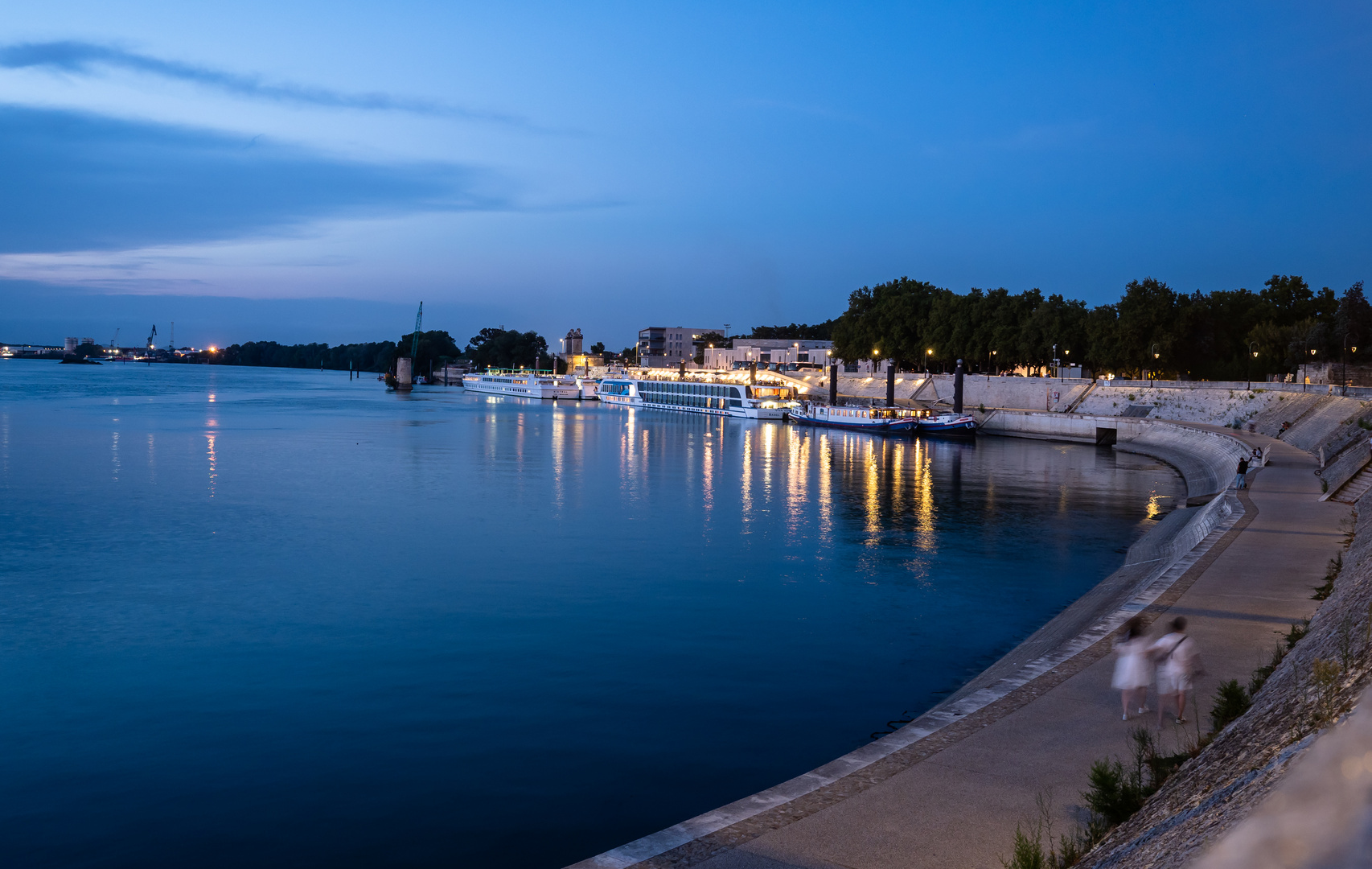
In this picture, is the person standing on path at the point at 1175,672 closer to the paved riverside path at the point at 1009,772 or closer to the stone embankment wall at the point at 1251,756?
the paved riverside path at the point at 1009,772

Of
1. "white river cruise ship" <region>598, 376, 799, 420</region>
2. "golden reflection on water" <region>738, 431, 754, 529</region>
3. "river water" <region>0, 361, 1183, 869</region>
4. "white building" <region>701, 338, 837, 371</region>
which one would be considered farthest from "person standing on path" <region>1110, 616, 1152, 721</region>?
"white building" <region>701, 338, 837, 371</region>

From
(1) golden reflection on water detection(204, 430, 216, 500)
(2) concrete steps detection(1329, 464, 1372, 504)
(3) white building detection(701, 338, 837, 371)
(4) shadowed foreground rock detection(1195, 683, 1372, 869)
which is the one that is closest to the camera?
(4) shadowed foreground rock detection(1195, 683, 1372, 869)

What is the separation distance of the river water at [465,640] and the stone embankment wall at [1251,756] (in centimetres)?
498

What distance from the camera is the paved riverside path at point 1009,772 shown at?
717 cm

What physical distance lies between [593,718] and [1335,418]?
131 ft

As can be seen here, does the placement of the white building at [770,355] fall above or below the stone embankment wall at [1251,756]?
above

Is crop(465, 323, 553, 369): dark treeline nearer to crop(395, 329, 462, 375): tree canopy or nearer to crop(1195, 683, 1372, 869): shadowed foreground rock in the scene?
crop(395, 329, 462, 375): tree canopy

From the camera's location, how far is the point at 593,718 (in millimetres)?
13312

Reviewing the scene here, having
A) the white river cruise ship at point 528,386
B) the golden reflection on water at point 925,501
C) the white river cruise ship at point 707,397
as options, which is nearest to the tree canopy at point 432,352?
the white river cruise ship at point 528,386

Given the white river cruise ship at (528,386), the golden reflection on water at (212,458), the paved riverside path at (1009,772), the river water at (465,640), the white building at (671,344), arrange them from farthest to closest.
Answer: the white building at (671,344), the white river cruise ship at (528,386), the golden reflection on water at (212,458), the river water at (465,640), the paved riverside path at (1009,772)

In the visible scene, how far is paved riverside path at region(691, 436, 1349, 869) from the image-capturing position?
717 cm

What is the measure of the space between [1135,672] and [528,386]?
11974 cm

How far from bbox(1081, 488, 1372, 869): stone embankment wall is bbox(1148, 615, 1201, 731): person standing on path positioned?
63 cm

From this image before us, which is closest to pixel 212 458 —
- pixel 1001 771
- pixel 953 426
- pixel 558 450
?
pixel 558 450
